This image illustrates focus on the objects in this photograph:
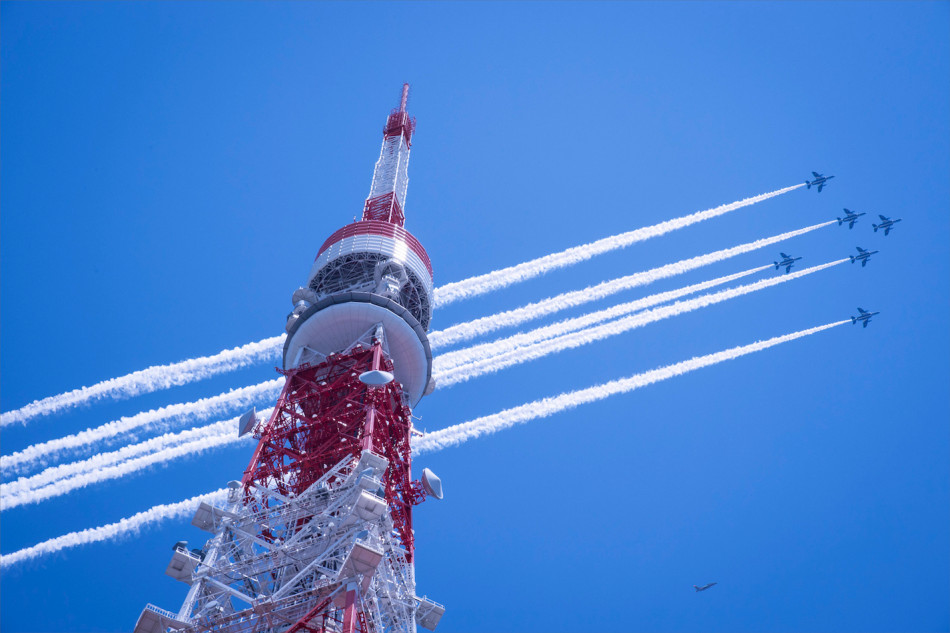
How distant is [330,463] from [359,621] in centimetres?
1578

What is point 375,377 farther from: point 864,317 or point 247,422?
point 864,317

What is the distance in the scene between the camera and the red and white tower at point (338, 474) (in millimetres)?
42938

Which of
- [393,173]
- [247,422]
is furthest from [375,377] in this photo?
[393,173]

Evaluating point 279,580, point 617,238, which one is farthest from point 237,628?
point 617,238

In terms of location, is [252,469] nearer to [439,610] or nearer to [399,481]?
[399,481]

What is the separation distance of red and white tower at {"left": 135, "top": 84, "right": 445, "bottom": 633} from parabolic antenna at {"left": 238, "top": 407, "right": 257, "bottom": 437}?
10 centimetres

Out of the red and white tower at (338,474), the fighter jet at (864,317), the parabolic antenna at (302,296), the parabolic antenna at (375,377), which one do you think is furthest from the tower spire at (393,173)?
the fighter jet at (864,317)

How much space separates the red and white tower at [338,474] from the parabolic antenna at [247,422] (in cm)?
10

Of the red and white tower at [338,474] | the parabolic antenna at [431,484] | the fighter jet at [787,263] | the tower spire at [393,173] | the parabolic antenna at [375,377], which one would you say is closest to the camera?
the red and white tower at [338,474]

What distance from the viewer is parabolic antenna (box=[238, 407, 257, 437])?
191ft

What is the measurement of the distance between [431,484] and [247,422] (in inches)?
465

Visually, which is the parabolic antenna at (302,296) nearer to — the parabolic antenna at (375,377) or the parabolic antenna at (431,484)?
the parabolic antenna at (375,377)

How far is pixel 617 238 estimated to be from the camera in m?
89.8

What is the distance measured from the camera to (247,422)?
58344 millimetres
